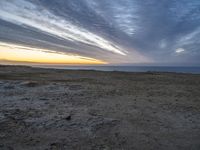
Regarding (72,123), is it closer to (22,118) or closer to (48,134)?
(48,134)

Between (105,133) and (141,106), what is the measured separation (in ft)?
12.0

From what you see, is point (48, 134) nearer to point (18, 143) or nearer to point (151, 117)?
point (18, 143)

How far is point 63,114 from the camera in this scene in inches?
279

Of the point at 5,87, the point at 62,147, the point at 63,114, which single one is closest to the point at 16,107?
the point at 63,114

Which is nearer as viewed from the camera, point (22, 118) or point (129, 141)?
point (129, 141)

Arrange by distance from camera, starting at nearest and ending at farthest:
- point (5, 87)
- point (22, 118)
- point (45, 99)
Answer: point (22, 118), point (45, 99), point (5, 87)

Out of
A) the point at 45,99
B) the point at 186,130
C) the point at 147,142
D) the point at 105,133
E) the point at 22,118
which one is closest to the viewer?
the point at 147,142

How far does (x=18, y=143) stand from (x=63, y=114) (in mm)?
2437

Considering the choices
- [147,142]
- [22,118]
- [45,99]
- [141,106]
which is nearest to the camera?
[147,142]

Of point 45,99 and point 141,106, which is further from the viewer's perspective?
point 45,99

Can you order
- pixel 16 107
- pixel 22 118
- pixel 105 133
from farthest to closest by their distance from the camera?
pixel 16 107
pixel 22 118
pixel 105 133

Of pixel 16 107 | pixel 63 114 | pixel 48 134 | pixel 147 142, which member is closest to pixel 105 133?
pixel 147 142

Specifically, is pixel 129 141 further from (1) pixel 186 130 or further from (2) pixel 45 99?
(2) pixel 45 99

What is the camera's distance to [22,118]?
650 cm
